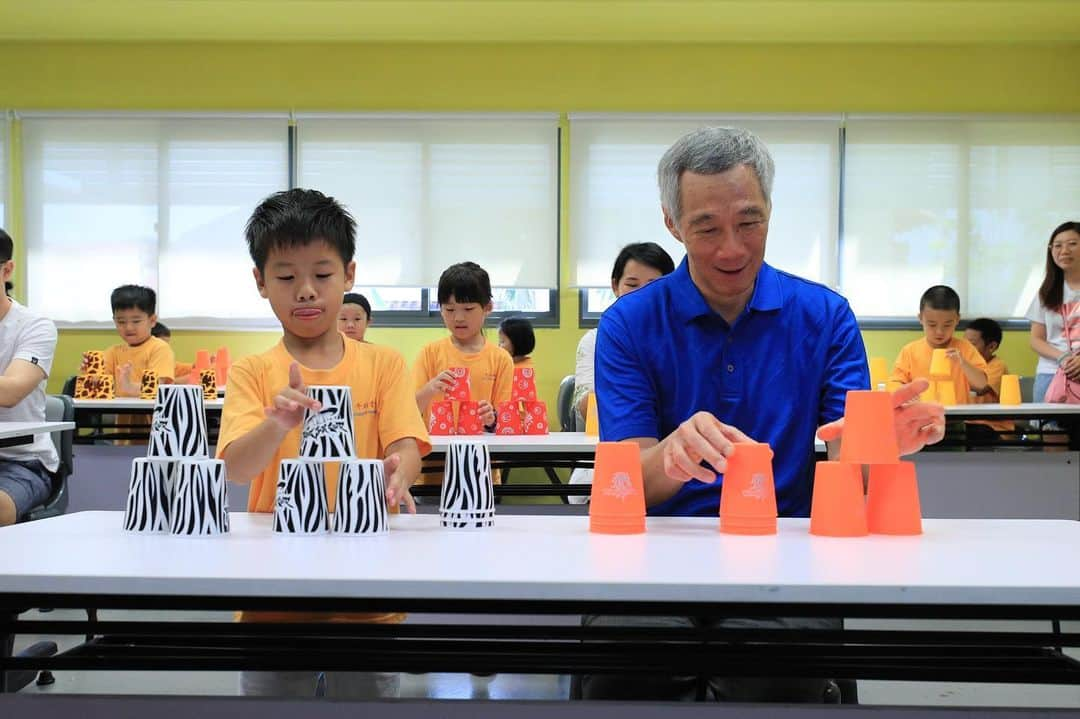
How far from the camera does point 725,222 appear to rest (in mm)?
1717

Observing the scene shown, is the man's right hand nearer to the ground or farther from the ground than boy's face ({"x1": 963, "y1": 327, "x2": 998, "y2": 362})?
nearer to the ground

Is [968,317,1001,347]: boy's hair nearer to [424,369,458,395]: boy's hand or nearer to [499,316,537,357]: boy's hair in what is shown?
[499,316,537,357]: boy's hair

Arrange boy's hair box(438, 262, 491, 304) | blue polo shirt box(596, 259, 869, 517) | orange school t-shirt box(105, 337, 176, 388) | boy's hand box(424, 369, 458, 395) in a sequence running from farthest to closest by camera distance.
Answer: orange school t-shirt box(105, 337, 176, 388) < boy's hair box(438, 262, 491, 304) < boy's hand box(424, 369, 458, 395) < blue polo shirt box(596, 259, 869, 517)

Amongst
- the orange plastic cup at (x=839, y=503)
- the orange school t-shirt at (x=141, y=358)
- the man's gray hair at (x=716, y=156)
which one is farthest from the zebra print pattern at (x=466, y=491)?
the orange school t-shirt at (x=141, y=358)

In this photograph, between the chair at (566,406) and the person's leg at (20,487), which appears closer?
the person's leg at (20,487)

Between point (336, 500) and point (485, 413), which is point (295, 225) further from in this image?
point (485, 413)

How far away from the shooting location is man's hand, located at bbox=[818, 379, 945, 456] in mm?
1504

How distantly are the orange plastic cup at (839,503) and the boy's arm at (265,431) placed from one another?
70cm

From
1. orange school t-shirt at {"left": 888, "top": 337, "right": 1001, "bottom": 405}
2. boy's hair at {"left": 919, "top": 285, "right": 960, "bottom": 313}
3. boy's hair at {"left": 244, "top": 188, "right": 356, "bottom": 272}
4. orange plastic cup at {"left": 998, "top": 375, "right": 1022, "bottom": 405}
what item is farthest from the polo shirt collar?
boy's hair at {"left": 919, "top": 285, "right": 960, "bottom": 313}

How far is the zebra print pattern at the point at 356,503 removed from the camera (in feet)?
4.75

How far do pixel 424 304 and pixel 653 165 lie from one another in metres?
1.85

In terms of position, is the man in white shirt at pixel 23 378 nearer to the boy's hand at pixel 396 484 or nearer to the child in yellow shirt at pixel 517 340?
the boy's hand at pixel 396 484

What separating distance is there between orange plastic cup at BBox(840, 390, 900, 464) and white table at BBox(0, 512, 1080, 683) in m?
0.12

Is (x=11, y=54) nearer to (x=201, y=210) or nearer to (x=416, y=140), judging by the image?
(x=201, y=210)
